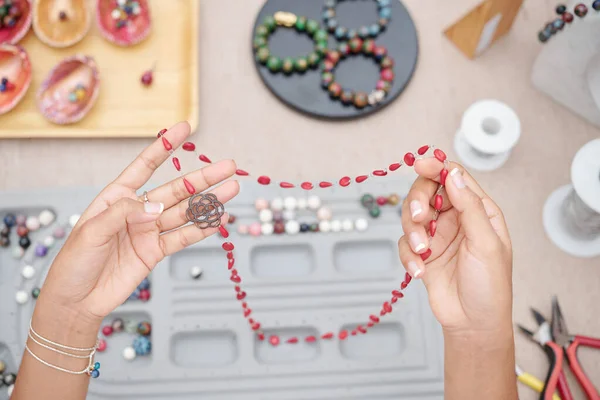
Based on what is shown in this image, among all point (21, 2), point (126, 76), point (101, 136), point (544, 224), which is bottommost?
point (544, 224)

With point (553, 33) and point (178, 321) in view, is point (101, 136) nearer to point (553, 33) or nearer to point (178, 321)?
point (178, 321)

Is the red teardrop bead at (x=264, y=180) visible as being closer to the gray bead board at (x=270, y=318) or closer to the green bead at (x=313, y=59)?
the gray bead board at (x=270, y=318)

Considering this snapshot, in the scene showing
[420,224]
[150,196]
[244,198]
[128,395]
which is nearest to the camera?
[420,224]

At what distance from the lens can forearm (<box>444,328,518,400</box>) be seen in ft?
2.21

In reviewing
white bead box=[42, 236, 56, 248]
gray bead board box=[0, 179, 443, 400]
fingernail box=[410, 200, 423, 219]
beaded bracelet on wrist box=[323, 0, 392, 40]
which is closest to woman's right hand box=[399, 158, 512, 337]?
fingernail box=[410, 200, 423, 219]

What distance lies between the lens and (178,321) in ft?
3.01

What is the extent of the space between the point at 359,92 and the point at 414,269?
1.52 feet

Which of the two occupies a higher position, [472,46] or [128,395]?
[472,46]

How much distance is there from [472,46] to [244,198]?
50cm

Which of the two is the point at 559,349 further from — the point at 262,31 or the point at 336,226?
the point at 262,31

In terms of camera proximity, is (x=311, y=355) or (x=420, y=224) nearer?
(x=420, y=224)

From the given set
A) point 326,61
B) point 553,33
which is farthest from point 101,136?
point 553,33

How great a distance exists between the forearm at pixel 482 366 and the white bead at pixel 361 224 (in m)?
0.32

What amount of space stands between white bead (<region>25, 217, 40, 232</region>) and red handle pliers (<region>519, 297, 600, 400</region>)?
81 cm
